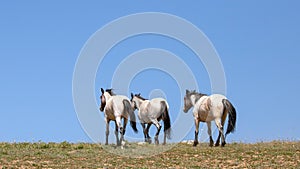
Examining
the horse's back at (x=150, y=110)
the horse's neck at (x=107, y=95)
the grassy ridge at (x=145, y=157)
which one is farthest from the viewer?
the horse's back at (x=150, y=110)

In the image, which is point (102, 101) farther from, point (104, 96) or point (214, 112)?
point (214, 112)

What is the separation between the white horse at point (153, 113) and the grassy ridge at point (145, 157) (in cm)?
543

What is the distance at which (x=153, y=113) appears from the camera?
2897cm

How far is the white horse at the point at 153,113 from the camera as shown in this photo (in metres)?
28.5

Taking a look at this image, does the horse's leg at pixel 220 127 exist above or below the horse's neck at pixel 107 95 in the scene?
below

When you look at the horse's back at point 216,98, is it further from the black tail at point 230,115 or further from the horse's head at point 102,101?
the horse's head at point 102,101

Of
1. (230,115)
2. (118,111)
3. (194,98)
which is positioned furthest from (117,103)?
(230,115)

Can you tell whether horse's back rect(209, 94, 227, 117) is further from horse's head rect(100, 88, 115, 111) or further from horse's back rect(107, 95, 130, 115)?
horse's head rect(100, 88, 115, 111)

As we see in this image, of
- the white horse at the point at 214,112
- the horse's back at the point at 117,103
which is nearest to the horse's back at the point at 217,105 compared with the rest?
the white horse at the point at 214,112

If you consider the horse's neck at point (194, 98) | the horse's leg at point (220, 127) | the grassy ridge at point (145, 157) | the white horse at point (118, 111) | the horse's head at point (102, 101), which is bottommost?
the grassy ridge at point (145, 157)

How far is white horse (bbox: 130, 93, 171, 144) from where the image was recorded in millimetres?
28469

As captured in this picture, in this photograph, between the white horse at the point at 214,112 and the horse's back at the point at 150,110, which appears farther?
the horse's back at the point at 150,110

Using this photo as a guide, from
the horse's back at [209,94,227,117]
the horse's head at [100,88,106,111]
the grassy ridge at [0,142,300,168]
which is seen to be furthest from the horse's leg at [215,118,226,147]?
the horse's head at [100,88,106,111]

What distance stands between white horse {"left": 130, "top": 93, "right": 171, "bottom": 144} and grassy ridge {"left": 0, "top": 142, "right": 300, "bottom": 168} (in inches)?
214
